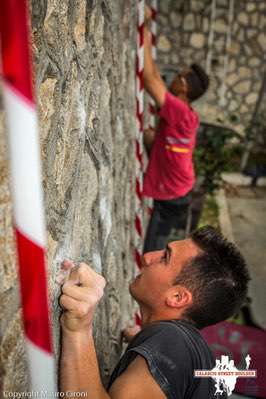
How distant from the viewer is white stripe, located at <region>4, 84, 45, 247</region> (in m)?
0.58

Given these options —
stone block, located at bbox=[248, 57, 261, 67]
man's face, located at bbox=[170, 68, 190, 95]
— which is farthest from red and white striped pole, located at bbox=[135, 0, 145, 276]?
stone block, located at bbox=[248, 57, 261, 67]

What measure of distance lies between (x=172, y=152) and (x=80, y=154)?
7.19 ft

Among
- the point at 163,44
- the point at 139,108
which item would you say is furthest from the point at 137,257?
the point at 163,44

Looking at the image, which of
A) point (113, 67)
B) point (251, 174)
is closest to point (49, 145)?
point (113, 67)

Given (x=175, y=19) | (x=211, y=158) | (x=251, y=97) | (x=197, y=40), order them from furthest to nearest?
1. (x=251, y=97)
2. (x=197, y=40)
3. (x=175, y=19)
4. (x=211, y=158)

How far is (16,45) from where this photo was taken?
55 cm

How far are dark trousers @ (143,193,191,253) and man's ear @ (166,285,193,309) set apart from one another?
2.25 metres

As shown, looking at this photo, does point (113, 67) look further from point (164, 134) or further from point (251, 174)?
point (251, 174)

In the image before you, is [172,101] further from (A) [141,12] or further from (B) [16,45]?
(B) [16,45]

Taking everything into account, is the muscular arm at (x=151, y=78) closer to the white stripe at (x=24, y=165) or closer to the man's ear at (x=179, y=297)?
the man's ear at (x=179, y=297)

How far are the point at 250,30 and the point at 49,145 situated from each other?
7.43 m

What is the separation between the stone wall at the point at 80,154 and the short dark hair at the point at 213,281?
40 cm

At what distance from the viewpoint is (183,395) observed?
1469mm

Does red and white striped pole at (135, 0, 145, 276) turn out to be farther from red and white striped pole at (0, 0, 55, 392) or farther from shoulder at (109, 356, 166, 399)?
red and white striped pole at (0, 0, 55, 392)
